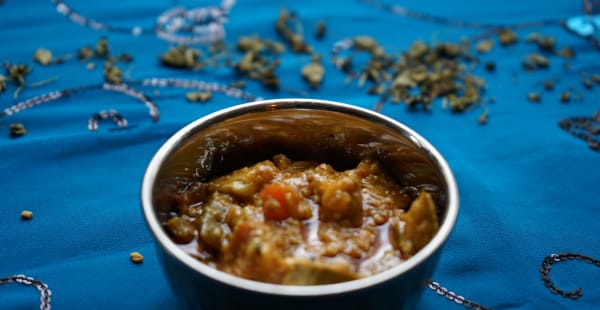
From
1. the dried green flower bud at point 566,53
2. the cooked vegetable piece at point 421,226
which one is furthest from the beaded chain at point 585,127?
the cooked vegetable piece at point 421,226

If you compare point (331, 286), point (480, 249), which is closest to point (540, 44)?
point (480, 249)

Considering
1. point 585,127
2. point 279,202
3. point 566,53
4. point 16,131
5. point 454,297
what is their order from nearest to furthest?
point 279,202, point 454,297, point 16,131, point 585,127, point 566,53

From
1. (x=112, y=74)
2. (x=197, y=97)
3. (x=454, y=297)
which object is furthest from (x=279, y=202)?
(x=112, y=74)

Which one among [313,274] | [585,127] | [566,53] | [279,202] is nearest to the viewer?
[313,274]

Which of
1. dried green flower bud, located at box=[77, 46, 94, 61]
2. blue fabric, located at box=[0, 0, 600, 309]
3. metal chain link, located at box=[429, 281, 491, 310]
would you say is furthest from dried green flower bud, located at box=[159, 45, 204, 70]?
metal chain link, located at box=[429, 281, 491, 310]

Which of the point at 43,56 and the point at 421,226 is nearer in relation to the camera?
the point at 421,226

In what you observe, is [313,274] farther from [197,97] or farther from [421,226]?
[197,97]

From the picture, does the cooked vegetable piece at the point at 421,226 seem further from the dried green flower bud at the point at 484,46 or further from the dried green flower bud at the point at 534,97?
the dried green flower bud at the point at 484,46

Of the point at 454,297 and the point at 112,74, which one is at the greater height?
the point at 112,74
